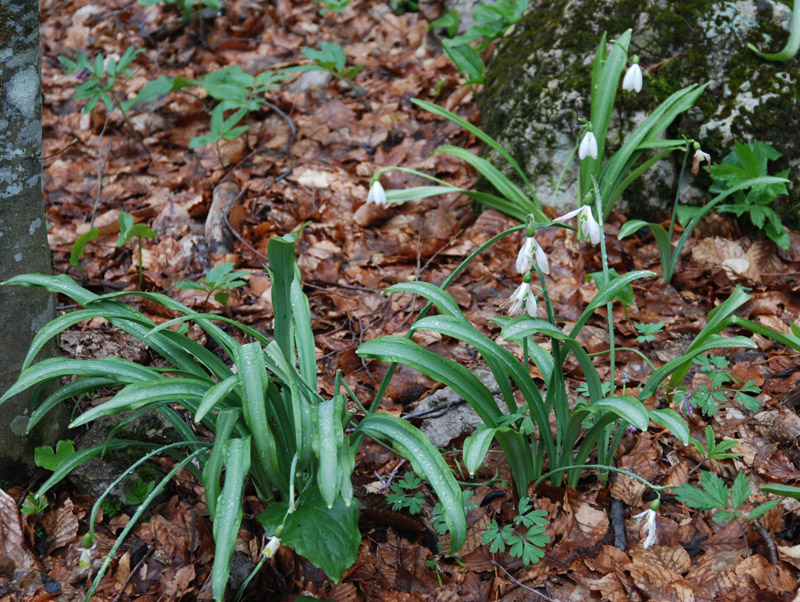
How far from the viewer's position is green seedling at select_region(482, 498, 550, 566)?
1616 millimetres

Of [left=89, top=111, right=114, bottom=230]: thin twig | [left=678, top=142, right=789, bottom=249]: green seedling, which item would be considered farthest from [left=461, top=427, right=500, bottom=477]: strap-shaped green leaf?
[left=89, top=111, right=114, bottom=230]: thin twig

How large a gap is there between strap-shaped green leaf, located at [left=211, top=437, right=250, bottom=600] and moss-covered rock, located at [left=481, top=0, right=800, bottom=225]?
1965 mm

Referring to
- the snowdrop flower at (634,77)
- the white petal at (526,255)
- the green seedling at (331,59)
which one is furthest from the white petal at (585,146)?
the green seedling at (331,59)

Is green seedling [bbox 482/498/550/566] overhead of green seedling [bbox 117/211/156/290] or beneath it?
beneath

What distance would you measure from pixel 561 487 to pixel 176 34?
4.15m

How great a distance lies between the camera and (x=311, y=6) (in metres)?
4.81

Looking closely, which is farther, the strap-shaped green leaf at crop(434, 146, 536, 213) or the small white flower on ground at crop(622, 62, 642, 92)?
the strap-shaped green leaf at crop(434, 146, 536, 213)

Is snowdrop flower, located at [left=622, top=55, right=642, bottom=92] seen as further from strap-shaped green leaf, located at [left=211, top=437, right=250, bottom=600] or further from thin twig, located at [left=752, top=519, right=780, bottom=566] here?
strap-shaped green leaf, located at [left=211, top=437, right=250, bottom=600]

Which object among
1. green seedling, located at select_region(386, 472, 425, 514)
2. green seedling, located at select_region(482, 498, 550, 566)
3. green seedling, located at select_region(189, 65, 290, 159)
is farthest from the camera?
green seedling, located at select_region(189, 65, 290, 159)

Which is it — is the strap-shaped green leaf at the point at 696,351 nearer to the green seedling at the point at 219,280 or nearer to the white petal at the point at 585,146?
the white petal at the point at 585,146

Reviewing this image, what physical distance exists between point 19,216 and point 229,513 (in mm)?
1020

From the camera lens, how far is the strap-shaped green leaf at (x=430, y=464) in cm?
138

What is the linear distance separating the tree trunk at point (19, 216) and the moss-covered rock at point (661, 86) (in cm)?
198

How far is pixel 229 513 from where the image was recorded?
132cm
